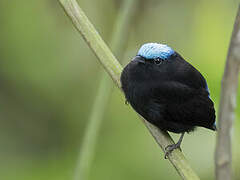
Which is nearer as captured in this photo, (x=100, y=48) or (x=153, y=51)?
(x=100, y=48)

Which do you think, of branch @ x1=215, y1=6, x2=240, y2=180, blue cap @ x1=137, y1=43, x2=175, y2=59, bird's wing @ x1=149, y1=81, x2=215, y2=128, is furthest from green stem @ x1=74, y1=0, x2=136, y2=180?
branch @ x1=215, y1=6, x2=240, y2=180

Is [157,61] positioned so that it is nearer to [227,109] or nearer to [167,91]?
[167,91]

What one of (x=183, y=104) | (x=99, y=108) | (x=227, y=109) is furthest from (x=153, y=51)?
(x=227, y=109)

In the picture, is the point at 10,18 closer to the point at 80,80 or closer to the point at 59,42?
the point at 59,42

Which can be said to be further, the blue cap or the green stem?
the blue cap

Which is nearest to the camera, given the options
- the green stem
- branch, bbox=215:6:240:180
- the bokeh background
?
branch, bbox=215:6:240:180

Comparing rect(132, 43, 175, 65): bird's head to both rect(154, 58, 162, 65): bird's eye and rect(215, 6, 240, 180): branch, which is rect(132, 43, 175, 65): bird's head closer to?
rect(154, 58, 162, 65): bird's eye

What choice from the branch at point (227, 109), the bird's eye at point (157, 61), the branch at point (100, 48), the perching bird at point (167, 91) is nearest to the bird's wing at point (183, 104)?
the perching bird at point (167, 91)

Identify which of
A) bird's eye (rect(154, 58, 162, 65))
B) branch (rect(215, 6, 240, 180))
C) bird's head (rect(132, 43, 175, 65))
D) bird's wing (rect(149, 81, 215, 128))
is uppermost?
branch (rect(215, 6, 240, 180))
